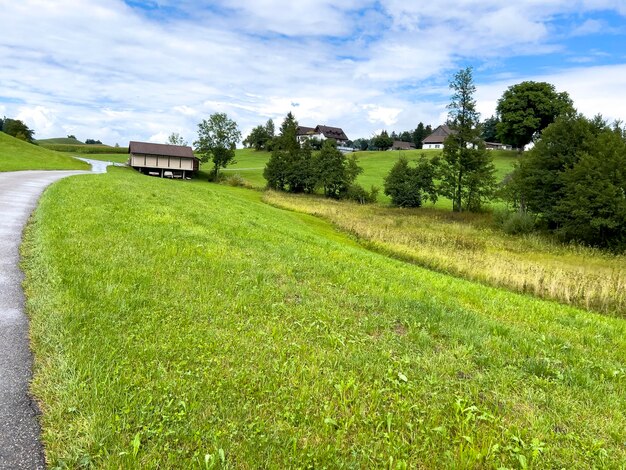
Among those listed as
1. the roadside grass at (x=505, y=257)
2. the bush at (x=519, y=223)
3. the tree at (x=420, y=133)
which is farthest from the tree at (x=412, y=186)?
the tree at (x=420, y=133)

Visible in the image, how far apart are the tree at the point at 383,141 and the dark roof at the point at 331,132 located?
54.6 feet

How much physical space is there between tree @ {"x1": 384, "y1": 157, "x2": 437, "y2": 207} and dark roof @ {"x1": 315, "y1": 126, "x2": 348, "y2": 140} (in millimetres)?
86825

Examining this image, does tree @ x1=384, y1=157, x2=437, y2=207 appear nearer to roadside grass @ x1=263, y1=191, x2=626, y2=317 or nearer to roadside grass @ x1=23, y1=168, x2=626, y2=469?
roadside grass @ x1=263, y1=191, x2=626, y2=317

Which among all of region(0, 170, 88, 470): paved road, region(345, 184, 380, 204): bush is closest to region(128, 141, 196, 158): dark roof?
region(345, 184, 380, 204): bush

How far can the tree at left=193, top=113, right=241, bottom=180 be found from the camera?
62.9 metres

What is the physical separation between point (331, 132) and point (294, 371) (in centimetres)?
13222

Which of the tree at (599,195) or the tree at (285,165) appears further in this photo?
the tree at (285,165)

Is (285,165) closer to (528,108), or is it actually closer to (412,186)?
(412,186)

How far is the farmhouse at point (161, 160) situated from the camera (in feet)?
208

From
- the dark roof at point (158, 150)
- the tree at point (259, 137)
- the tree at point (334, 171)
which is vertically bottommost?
the tree at point (334, 171)

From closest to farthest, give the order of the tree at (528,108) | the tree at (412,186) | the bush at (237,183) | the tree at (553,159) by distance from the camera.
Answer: the tree at (553,159)
the tree at (412,186)
the bush at (237,183)
the tree at (528,108)

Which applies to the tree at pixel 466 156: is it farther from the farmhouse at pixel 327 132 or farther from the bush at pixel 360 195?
the farmhouse at pixel 327 132

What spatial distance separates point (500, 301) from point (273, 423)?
664 cm

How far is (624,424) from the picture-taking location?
12.0 feet
